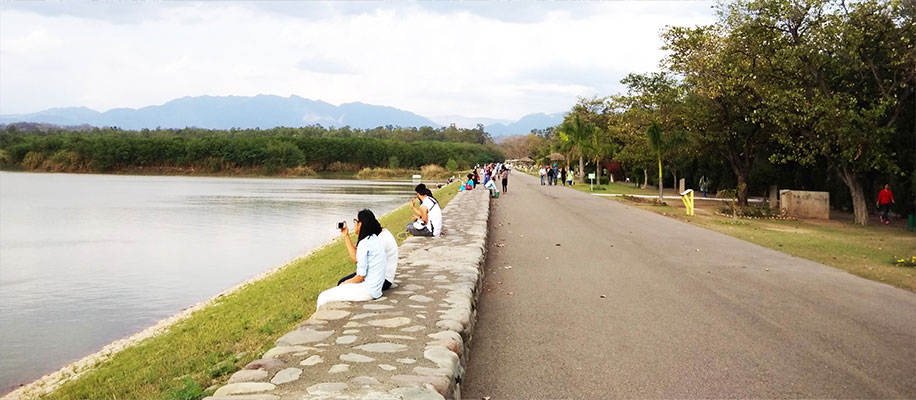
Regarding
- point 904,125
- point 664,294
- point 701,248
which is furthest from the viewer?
point 904,125

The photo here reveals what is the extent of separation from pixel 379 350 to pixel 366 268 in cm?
218

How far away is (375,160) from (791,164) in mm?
99385

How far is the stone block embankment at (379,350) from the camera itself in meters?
4.46

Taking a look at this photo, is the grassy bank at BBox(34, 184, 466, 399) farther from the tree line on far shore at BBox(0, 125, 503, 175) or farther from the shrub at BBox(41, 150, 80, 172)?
the shrub at BBox(41, 150, 80, 172)

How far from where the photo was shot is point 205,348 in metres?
8.62

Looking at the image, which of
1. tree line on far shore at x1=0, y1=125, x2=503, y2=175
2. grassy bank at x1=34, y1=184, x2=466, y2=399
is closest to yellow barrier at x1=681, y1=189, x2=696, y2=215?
grassy bank at x1=34, y1=184, x2=466, y2=399

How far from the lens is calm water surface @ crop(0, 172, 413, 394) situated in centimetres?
1166

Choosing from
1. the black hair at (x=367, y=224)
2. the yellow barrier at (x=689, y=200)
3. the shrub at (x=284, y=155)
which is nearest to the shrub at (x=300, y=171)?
the shrub at (x=284, y=155)

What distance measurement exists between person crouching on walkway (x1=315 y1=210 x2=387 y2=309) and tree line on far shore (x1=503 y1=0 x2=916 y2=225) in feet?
57.6

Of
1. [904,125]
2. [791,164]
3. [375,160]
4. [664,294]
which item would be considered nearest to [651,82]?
[791,164]

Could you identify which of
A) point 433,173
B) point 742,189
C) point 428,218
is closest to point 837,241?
point 428,218

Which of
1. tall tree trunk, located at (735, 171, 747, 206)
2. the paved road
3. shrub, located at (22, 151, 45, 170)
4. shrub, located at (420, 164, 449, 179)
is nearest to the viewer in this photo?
the paved road

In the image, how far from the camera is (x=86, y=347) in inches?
432

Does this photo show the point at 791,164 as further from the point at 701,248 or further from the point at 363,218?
the point at 363,218
